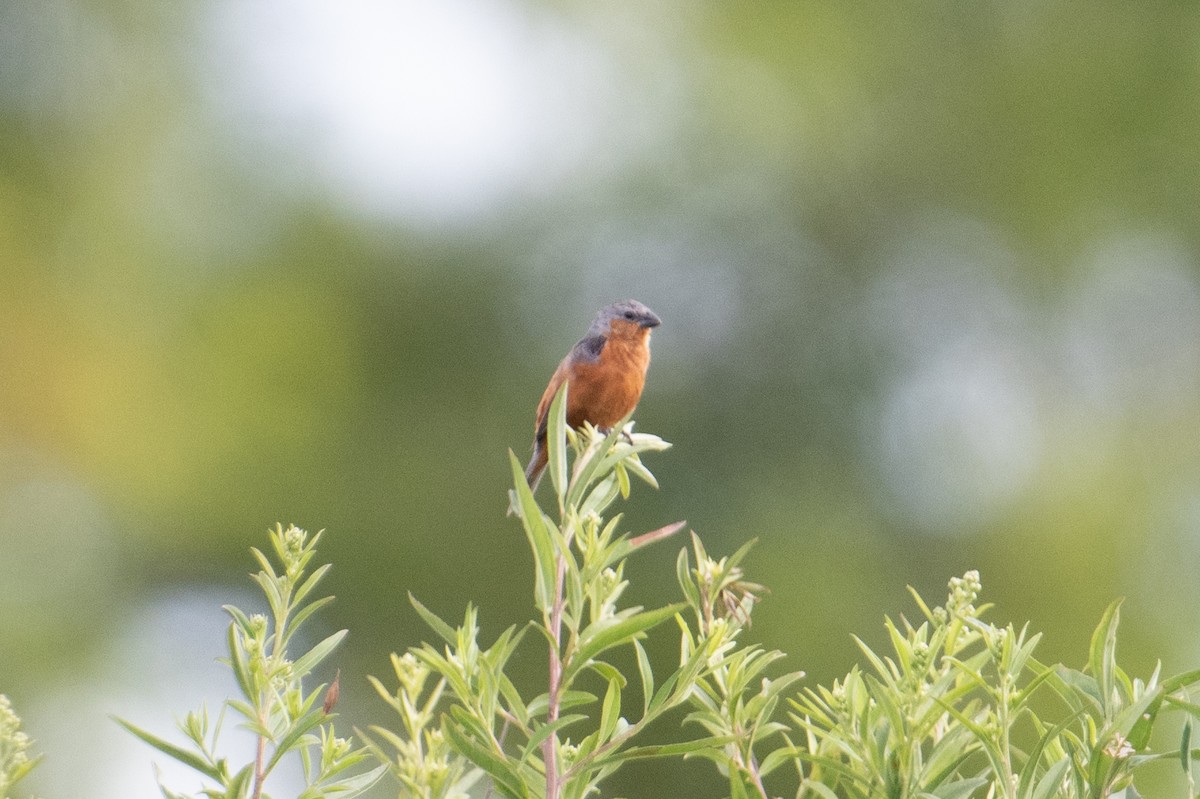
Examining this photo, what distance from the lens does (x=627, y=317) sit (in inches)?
163

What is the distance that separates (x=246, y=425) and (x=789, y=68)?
520 centimetres

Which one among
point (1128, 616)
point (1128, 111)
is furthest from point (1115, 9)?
point (1128, 616)

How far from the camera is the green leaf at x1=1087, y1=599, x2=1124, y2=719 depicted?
88 centimetres

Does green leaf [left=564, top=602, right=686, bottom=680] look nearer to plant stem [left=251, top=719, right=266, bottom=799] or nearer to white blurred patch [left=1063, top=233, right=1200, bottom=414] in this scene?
plant stem [left=251, top=719, right=266, bottom=799]

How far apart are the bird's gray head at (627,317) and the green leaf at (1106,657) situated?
310 cm

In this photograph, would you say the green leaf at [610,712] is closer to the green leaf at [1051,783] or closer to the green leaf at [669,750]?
the green leaf at [669,750]

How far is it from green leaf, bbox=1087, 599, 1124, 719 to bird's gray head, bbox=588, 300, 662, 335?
10.2 feet

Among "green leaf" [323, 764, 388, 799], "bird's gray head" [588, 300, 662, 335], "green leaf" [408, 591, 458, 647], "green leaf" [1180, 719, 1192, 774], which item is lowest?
"green leaf" [1180, 719, 1192, 774]

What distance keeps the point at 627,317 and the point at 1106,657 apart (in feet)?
10.7

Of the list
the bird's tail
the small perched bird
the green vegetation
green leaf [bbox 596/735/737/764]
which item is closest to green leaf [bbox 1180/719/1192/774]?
the green vegetation

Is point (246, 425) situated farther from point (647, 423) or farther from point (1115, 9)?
point (1115, 9)

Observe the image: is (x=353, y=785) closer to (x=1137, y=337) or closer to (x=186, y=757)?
(x=186, y=757)

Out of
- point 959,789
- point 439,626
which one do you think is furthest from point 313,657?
point 959,789

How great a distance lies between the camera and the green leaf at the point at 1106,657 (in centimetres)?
88
